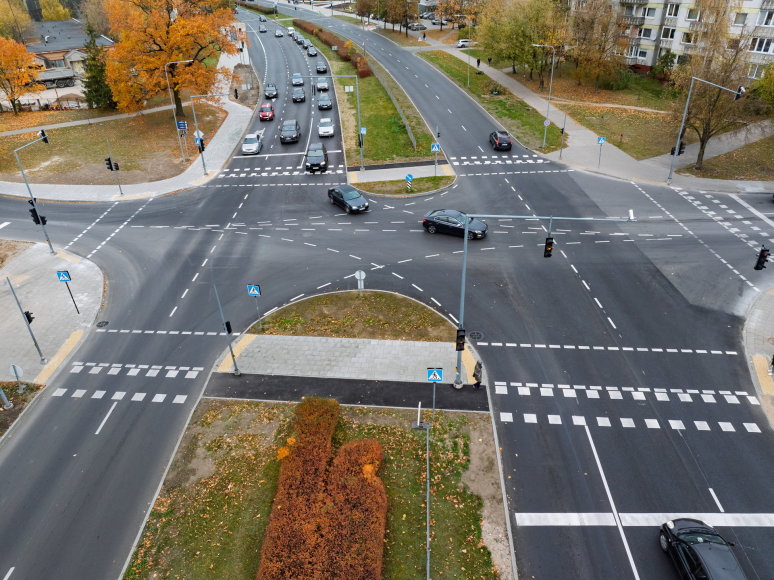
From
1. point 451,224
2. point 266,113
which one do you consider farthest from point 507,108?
point 451,224

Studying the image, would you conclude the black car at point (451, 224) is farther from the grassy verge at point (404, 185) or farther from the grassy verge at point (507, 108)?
the grassy verge at point (507, 108)

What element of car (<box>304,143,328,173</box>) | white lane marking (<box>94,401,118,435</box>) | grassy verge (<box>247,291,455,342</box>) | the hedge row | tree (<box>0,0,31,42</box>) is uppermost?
tree (<box>0,0,31,42</box>)

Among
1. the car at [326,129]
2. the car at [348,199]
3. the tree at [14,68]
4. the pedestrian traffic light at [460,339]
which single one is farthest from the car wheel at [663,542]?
the tree at [14,68]

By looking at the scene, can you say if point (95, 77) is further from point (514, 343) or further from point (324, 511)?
point (324, 511)

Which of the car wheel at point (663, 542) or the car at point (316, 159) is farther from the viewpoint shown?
the car at point (316, 159)

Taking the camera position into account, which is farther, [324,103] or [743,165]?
[324,103]

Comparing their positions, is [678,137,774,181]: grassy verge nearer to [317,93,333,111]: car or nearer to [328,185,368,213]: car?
[328,185,368,213]: car

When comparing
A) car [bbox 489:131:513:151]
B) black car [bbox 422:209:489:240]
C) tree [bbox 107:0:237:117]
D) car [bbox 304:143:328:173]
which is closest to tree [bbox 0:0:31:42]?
tree [bbox 107:0:237:117]
